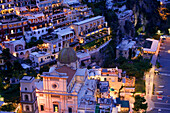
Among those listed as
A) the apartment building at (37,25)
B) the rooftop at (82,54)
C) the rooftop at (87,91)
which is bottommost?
the rooftop at (87,91)

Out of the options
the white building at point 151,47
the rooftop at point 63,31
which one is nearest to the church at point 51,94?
the rooftop at point 63,31

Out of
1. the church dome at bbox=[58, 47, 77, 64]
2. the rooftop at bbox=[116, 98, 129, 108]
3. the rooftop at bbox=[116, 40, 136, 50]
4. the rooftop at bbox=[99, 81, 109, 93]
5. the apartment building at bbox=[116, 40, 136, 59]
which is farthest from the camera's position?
the rooftop at bbox=[116, 40, 136, 50]

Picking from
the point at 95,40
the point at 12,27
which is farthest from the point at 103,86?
the point at 12,27

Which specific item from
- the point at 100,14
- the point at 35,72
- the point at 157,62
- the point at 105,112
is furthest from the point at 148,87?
the point at 100,14

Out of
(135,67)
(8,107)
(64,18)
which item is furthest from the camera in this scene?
(64,18)

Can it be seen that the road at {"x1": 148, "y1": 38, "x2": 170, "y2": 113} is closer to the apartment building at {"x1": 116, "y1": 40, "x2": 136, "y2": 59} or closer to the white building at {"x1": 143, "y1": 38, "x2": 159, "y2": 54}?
the white building at {"x1": 143, "y1": 38, "x2": 159, "y2": 54}

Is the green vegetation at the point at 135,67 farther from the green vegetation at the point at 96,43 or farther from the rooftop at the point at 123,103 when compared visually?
the rooftop at the point at 123,103

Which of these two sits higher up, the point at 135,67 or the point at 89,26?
the point at 89,26

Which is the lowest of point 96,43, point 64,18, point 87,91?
point 87,91

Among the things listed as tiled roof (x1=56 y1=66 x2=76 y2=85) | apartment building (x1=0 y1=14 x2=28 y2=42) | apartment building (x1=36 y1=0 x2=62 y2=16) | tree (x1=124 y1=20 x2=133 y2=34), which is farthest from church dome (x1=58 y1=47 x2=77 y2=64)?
tree (x1=124 y1=20 x2=133 y2=34)

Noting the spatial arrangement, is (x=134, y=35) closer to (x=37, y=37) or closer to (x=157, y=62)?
(x=157, y=62)

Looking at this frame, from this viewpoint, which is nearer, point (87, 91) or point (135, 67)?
point (87, 91)

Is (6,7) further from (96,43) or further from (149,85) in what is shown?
(149,85)
